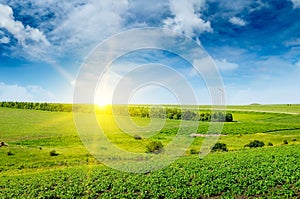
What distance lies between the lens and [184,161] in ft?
95.7

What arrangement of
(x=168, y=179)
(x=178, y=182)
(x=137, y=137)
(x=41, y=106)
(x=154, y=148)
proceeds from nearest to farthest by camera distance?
(x=178, y=182) → (x=168, y=179) → (x=154, y=148) → (x=137, y=137) → (x=41, y=106)

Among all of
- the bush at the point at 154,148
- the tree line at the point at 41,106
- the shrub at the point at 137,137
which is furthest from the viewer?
the tree line at the point at 41,106

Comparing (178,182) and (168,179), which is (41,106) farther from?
(178,182)

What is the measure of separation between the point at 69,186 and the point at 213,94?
491 inches

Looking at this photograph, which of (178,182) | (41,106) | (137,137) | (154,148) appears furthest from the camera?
(41,106)

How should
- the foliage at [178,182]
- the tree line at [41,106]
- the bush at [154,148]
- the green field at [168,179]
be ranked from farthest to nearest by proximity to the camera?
the tree line at [41,106] < the bush at [154,148] < the green field at [168,179] < the foliage at [178,182]

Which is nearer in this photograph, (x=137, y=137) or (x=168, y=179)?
(x=168, y=179)

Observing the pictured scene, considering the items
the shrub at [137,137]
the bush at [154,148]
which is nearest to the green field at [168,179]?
the bush at [154,148]

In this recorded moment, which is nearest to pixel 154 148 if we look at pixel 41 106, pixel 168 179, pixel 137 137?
pixel 137 137

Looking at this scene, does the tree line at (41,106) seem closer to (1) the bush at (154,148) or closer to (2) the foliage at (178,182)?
(1) the bush at (154,148)

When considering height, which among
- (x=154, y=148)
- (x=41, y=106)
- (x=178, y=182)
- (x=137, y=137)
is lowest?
(x=178, y=182)

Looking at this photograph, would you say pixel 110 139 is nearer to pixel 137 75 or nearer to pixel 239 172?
pixel 239 172

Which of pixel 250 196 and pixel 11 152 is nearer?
pixel 250 196

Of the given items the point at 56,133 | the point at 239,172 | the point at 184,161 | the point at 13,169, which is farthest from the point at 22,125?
the point at 239,172
